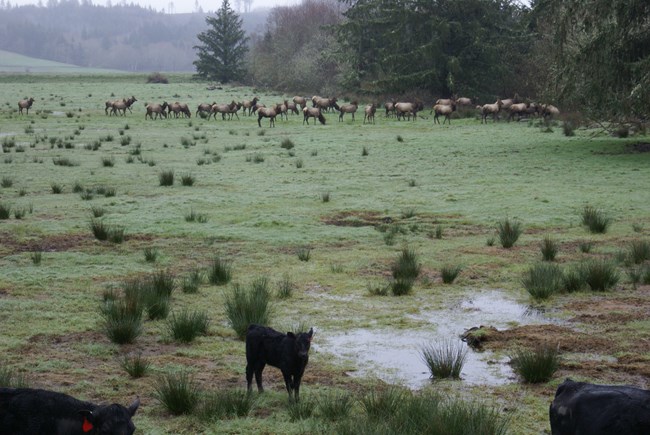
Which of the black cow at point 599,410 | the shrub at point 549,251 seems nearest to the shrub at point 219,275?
the shrub at point 549,251

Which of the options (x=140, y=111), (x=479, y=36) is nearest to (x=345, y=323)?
(x=479, y=36)

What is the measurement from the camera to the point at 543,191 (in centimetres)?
1903

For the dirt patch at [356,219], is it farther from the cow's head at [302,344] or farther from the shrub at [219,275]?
the cow's head at [302,344]

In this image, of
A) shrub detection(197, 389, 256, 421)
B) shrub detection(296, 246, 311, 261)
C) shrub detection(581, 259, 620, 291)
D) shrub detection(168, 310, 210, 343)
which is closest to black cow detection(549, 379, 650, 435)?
shrub detection(197, 389, 256, 421)

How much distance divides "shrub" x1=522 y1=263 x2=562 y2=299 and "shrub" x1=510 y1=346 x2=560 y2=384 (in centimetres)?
288

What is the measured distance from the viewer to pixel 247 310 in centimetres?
895

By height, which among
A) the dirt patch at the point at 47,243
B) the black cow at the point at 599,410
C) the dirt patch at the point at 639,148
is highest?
the dirt patch at the point at 639,148

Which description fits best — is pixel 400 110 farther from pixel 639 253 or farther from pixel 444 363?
pixel 444 363

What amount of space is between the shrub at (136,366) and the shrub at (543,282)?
16.6ft

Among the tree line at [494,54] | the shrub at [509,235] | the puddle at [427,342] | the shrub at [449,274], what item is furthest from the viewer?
the tree line at [494,54]

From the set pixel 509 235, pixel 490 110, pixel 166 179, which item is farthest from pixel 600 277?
pixel 490 110

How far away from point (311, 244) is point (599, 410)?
916cm

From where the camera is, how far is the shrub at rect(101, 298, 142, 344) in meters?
8.44

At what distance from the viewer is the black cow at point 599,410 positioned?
4.79 m
